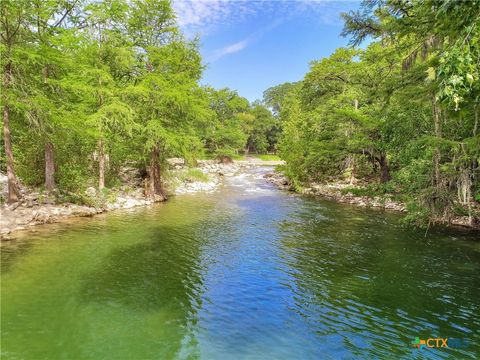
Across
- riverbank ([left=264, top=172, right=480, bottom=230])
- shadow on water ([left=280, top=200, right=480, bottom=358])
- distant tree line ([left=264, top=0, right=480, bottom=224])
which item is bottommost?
shadow on water ([left=280, top=200, right=480, bottom=358])

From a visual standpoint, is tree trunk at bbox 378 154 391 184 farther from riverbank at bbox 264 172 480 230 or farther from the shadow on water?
the shadow on water

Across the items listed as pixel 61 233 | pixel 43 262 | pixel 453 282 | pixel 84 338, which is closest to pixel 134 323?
pixel 84 338

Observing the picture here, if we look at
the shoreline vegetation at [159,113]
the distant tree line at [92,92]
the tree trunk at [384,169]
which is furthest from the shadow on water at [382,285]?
the distant tree line at [92,92]

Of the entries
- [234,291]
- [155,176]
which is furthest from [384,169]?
[234,291]

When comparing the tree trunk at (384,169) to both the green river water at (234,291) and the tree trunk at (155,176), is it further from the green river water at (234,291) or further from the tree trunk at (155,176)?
the tree trunk at (155,176)

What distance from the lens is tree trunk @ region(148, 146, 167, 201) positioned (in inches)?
956

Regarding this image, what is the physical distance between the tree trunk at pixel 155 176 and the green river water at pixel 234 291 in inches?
267

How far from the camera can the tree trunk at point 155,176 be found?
24.3m

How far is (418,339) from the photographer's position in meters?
7.60

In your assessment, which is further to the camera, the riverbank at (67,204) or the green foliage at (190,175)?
the green foliage at (190,175)

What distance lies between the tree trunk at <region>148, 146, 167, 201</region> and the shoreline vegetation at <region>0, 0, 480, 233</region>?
0.35 feet

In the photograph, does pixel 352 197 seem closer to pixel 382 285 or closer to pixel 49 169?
pixel 382 285

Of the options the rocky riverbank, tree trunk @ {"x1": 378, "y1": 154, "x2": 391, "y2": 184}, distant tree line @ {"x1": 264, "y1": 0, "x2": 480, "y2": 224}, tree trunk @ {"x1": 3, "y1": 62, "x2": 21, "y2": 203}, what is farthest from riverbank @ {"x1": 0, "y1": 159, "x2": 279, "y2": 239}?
tree trunk @ {"x1": 378, "y1": 154, "x2": 391, "y2": 184}

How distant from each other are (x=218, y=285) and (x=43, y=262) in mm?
6421
